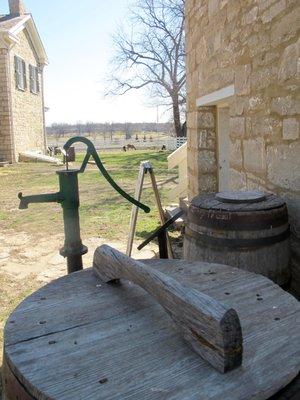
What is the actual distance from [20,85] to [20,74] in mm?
482

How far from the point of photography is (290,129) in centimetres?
241

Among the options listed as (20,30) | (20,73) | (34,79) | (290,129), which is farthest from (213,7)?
(34,79)

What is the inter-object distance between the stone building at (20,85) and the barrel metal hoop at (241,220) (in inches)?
623

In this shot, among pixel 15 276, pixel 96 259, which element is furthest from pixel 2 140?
pixel 96 259

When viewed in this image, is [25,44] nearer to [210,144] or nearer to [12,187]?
[12,187]

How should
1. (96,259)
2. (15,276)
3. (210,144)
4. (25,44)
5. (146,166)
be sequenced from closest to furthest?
1. (96,259)
2. (146,166)
3. (15,276)
4. (210,144)
5. (25,44)

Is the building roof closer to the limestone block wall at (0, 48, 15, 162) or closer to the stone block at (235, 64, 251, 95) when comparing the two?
the limestone block wall at (0, 48, 15, 162)

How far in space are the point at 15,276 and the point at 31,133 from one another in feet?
54.4

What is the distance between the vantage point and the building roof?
16.1 metres

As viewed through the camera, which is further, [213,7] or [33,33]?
[33,33]

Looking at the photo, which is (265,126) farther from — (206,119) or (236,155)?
(206,119)

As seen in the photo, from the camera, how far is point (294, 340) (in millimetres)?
1062

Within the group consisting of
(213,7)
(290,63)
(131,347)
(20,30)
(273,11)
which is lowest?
(131,347)

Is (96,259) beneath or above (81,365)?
above
